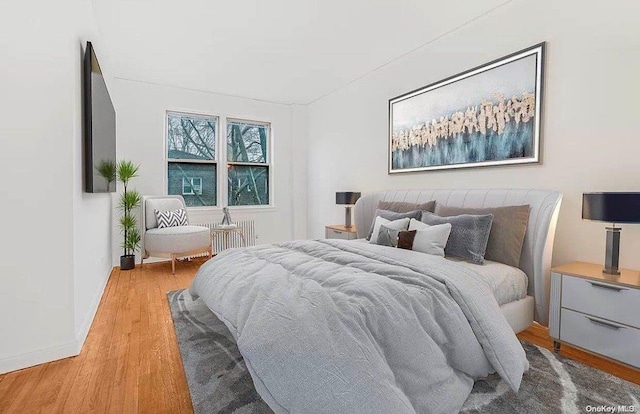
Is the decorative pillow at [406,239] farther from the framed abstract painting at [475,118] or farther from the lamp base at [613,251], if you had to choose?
the lamp base at [613,251]

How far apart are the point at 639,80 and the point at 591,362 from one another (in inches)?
71.8

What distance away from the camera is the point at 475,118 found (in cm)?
310

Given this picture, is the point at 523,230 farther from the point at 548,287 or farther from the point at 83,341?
the point at 83,341

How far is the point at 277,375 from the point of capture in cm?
129

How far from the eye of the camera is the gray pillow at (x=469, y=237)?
2498 mm

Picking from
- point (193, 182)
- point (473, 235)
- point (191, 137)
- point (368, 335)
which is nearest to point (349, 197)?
point (473, 235)

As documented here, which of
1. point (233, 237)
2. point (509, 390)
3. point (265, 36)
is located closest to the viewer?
point (509, 390)

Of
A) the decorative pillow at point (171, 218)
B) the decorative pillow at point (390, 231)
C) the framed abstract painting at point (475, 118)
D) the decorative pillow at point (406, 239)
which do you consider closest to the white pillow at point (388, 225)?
the decorative pillow at point (390, 231)

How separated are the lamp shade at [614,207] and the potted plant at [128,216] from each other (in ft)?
16.0

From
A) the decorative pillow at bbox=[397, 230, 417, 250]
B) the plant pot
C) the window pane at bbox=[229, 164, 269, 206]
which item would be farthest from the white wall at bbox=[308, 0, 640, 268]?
the plant pot

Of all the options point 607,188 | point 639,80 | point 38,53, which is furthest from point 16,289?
point 639,80

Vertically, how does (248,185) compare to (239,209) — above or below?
above

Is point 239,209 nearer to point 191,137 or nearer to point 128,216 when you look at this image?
point 191,137

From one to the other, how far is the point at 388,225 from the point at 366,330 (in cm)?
164
